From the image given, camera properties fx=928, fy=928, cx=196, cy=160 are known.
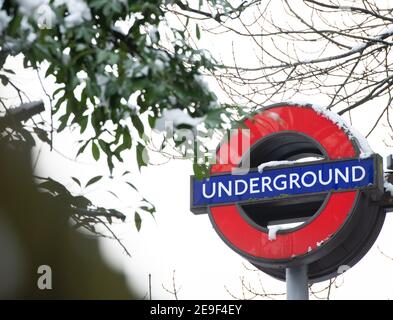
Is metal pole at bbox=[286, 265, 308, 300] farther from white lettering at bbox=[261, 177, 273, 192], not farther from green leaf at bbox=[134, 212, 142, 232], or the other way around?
green leaf at bbox=[134, 212, 142, 232]

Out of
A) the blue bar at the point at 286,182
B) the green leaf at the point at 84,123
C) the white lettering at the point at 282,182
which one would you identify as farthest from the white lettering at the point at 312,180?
the green leaf at the point at 84,123

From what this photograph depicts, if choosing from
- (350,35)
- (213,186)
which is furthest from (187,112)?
(213,186)

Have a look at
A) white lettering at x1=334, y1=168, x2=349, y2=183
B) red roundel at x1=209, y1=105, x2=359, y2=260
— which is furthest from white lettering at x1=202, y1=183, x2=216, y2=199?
white lettering at x1=334, y1=168, x2=349, y2=183

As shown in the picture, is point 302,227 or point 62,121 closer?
point 62,121

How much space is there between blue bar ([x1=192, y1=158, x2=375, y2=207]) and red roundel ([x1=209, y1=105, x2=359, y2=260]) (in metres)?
0.08

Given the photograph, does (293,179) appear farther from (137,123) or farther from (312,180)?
(137,123)

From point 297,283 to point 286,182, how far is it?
876mm

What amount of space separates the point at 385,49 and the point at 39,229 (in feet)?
14.3

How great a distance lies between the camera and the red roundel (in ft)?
25.7

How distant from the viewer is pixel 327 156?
802cm

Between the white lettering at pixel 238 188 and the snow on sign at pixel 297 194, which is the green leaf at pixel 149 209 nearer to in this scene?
the snow on sign at pixel 297 194
